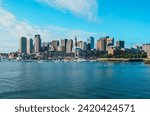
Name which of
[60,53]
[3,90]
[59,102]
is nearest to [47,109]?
[59,102]

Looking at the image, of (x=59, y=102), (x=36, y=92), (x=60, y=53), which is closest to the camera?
(x=59, y=102)

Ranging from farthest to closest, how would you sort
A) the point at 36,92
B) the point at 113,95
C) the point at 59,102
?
the point at 36,92
the point at 113,95
the point at 59,102

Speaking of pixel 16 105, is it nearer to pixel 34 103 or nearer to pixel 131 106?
pixel 34 103

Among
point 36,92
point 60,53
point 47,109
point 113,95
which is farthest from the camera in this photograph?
point 60,53

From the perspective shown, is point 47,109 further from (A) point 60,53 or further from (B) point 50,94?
(A) point 60,53

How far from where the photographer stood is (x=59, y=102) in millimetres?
11062

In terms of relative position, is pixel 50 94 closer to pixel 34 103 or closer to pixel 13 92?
pixel 13 92

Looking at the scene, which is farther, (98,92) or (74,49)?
(74,49)

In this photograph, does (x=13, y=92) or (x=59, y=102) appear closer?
(x=59, y=102)

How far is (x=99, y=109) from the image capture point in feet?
33.7

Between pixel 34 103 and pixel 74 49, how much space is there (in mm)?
172652

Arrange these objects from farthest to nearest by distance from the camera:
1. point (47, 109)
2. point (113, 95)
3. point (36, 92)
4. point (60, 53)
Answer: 1. point (60, 53)
2. point (36, 92)
3. point (113, 95)
4. point (47, 109)

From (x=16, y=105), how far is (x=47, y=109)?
1.31 m

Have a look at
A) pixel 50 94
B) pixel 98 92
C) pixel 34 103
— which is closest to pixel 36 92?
pixel 50 94
